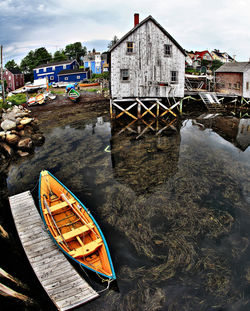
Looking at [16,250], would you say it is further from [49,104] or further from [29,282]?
[49,104]

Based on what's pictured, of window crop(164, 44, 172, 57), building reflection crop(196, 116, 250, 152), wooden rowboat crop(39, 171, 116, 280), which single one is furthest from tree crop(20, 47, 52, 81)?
wooden rowboat crop(39, 171, 116, 280)

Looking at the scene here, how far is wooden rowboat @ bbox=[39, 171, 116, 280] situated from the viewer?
724 cm

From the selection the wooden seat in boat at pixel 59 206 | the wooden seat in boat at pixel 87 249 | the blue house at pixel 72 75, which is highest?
the blue house at pixel 72 75

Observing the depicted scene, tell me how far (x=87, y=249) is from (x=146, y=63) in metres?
20.5

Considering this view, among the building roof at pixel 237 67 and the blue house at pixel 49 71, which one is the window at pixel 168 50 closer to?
the building roof at pixel 237 67

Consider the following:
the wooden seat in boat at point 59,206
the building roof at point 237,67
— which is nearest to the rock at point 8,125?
the wooden seat in boat at point 59,206

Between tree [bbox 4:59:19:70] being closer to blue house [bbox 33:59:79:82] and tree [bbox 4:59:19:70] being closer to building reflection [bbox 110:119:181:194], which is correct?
blue house [bbox 33:59:79:82]

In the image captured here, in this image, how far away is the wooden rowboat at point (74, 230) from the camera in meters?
7.24

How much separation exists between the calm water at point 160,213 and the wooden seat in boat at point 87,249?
88cm

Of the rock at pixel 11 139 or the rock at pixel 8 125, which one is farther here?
the rock at pixel 8 125

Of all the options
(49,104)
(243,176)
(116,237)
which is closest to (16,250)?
(116,237)

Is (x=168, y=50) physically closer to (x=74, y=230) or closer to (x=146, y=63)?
(x=146, y=63)

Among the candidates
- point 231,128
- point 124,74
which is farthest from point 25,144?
point 231,128

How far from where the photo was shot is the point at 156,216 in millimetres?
10172
